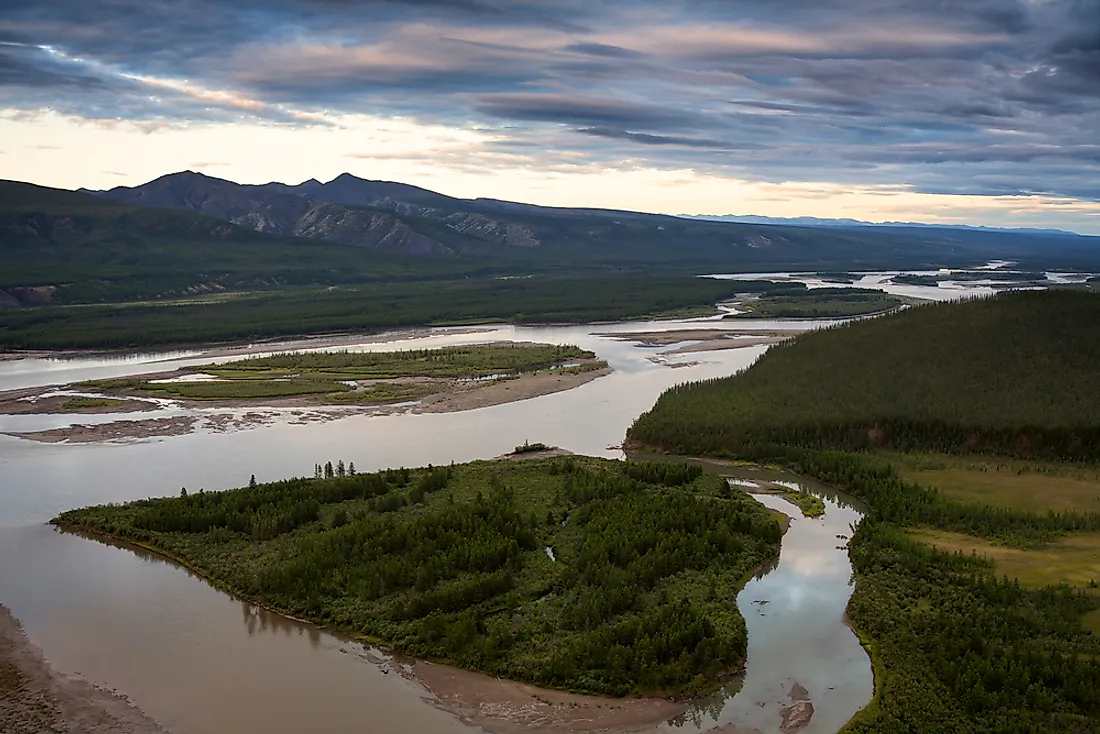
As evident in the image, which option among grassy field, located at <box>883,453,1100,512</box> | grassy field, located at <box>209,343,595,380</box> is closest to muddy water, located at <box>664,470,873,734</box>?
grassy field, located at <box>883,453,1100,512</box>

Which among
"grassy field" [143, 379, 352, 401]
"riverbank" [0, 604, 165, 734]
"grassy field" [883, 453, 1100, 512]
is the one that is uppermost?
"grassy field" [143, 379, 352, 401]

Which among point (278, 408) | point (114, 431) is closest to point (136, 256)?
point (278, 408)

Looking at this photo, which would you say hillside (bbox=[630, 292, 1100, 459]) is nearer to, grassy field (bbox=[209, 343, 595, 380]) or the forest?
grassy field (bbox=[209, 343, 595, 380])

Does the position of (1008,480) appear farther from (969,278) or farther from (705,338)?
(969,278)

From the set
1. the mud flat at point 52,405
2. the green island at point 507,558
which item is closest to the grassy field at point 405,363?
the mud flat at point 52,405

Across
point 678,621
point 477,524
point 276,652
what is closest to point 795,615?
point 678,621

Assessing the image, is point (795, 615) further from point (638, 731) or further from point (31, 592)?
point (31, 592)
